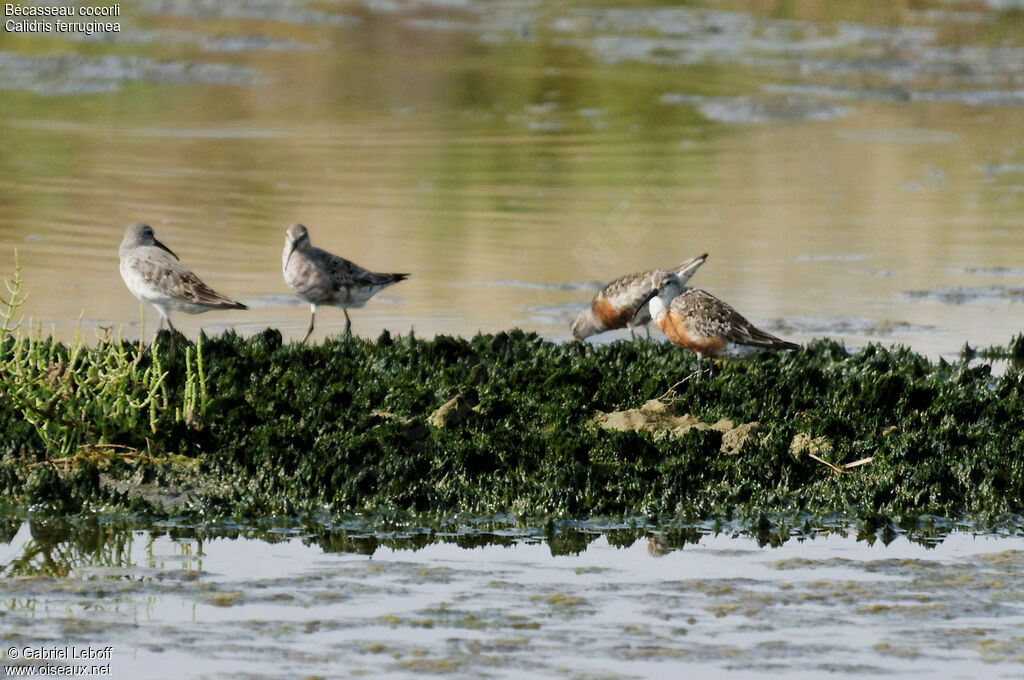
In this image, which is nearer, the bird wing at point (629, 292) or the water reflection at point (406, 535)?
the water reflection at point (406, 535)

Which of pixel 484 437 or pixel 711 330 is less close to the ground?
pixel 711 330

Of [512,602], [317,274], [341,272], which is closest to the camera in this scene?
[512,602]

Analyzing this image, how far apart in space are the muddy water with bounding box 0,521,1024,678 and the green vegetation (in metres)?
0.39

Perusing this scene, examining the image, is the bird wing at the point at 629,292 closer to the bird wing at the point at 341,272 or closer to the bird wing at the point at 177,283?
the bird wing at the point at 341,272

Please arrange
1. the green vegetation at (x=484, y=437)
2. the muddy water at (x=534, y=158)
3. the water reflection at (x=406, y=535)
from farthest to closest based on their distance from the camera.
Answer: the muddy water at (x=534, y=158) < the green vegetation at (x=484, y=437) < the water reflection at (x=406, y=535)

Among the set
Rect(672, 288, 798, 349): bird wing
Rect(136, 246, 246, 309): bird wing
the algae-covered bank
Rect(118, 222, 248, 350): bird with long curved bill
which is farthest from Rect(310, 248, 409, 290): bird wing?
Rect(672, 288, 798, 349): bird wing

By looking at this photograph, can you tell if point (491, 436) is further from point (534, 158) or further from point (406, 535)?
point (534, 158)

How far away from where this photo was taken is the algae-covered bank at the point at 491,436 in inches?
358

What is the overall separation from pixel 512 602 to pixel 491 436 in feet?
8.00

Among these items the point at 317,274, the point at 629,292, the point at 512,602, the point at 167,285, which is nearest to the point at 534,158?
the point at 629,292

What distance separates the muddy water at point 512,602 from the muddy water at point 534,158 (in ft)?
7.53

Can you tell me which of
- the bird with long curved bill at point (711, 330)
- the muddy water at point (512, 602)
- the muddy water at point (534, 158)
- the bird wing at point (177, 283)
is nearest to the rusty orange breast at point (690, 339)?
the bird with long curved bill at point (711, 330)

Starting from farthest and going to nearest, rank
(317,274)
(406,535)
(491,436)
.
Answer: (317,274) < (491,436) < (406,535)

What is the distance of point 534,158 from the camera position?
72.7ft
